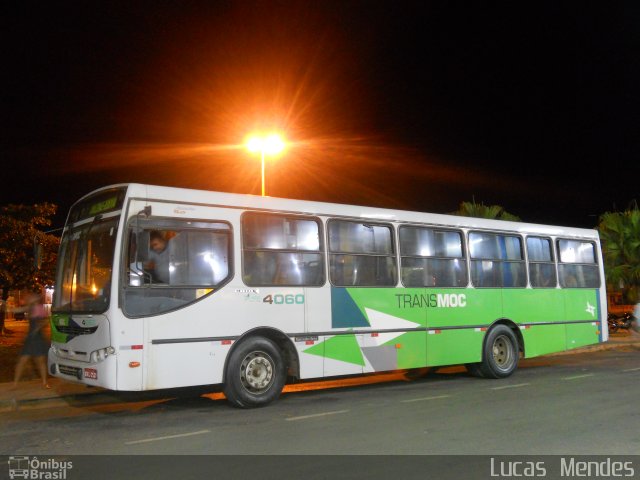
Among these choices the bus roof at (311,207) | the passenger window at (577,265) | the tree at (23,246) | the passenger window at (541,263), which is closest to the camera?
the bus roof at (311,207)

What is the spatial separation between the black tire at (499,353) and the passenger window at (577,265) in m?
2.14

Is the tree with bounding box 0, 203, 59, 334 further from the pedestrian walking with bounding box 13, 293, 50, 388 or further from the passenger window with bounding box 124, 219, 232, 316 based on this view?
the passenger window with bounding box 124, 219, 232, 316

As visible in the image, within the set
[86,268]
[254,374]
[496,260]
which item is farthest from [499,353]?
[86,268]

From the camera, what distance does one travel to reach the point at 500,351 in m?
13.9

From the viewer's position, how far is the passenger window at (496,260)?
13430mm

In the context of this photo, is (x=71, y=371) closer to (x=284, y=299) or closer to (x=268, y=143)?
(x=284, y=299)

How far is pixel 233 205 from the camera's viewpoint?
10.0 metres

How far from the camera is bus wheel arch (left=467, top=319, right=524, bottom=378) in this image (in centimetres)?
1342

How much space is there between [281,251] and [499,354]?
6.01 meters

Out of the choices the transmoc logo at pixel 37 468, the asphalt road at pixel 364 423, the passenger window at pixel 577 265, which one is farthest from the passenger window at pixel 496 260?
the transmoc logo at pixel 37 468

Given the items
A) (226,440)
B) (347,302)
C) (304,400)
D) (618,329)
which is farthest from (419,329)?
(618,329)

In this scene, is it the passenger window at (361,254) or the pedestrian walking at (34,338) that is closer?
the passenger window at (361,254)

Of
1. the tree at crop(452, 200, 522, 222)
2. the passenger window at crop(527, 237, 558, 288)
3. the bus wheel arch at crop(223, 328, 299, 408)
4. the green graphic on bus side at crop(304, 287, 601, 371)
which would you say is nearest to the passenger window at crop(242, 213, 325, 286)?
the green graphic on bus side at crop(304, 287, 601, 371)

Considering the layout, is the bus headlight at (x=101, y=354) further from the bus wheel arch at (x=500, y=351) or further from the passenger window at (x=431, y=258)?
the bus wheel arch at (x=500, y=351)
